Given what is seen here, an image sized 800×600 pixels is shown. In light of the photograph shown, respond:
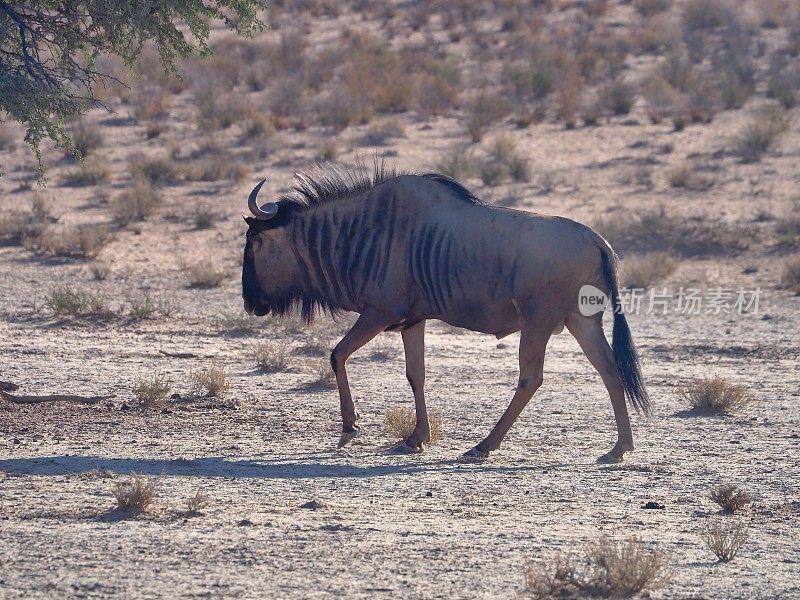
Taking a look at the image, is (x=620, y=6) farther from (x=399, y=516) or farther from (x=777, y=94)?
(x=399, y=516)

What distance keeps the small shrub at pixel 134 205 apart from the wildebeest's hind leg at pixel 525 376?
10656 millimetres

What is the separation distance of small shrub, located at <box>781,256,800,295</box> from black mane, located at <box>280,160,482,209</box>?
25.8 ft

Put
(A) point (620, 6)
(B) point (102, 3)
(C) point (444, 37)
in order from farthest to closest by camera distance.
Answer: (A) point (620, 6) → (C) point (444, 37) → (B) point (102, 3)

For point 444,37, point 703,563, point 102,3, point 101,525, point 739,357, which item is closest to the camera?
point 703,563

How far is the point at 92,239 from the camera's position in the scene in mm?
16750

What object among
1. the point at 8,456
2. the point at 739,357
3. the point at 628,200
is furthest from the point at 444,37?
the point at 8,456

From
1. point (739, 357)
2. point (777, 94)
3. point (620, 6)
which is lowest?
point (739, 357)

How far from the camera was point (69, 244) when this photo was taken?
1678cm

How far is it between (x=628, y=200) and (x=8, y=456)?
13.3m

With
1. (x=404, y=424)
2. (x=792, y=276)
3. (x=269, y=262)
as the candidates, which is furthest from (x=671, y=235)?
(x=404, y=424)

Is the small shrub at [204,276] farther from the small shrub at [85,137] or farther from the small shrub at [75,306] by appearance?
the small shrub at [85,137]

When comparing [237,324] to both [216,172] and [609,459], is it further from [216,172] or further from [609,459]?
[216,172]

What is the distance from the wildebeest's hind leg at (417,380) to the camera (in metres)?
8.80

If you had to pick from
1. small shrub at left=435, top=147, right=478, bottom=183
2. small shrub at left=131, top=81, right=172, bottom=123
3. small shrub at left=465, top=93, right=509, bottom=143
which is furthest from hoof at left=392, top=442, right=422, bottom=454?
small shrub at left=131, top=81, right=172, bottom=123
